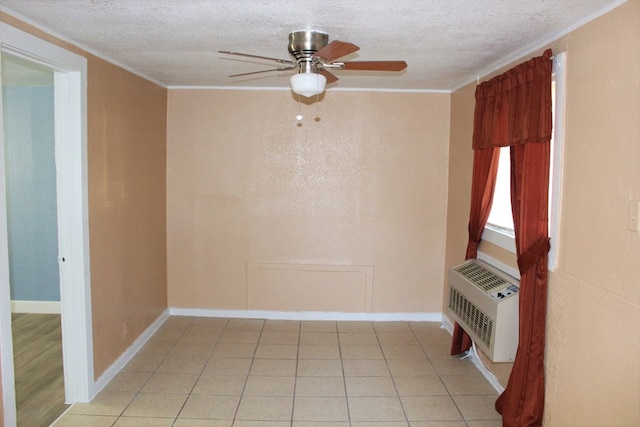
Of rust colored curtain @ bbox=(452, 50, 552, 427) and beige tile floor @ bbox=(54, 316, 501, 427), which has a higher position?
rust colored curtain @ bbox=(452, 50, 552, 427)

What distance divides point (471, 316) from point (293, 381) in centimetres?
135

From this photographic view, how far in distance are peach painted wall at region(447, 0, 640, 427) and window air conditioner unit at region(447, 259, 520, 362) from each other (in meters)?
0.28

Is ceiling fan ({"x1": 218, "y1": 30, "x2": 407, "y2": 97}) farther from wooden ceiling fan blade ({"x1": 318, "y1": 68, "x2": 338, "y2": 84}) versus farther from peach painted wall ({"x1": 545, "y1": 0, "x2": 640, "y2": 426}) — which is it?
peach painted wall ({"x1": 545, "y1": 0, "x2": 640, "y2": 426})

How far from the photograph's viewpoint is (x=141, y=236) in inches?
154

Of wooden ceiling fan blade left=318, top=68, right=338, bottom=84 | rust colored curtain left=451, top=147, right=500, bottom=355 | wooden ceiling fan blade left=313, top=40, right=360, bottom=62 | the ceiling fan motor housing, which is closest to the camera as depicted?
wooden ceiling fan blade left=313, top=40, right=360, bottom=62

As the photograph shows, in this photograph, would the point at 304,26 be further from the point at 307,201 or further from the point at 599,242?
the point at 307,201

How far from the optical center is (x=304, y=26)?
2391 millimetres

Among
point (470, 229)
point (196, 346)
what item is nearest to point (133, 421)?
point (196, 346)

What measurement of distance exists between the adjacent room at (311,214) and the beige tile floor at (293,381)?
0.02 meters

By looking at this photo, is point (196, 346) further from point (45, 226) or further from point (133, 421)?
point (45, 226)

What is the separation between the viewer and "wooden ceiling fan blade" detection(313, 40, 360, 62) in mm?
2062

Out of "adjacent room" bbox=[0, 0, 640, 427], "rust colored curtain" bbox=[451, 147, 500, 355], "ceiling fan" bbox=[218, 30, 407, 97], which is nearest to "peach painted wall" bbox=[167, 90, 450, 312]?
"adjacent room" bbox=[0, 0, 640, 427]

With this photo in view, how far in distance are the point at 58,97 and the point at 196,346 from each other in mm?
2223

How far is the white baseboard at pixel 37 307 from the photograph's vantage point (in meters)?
4.75
